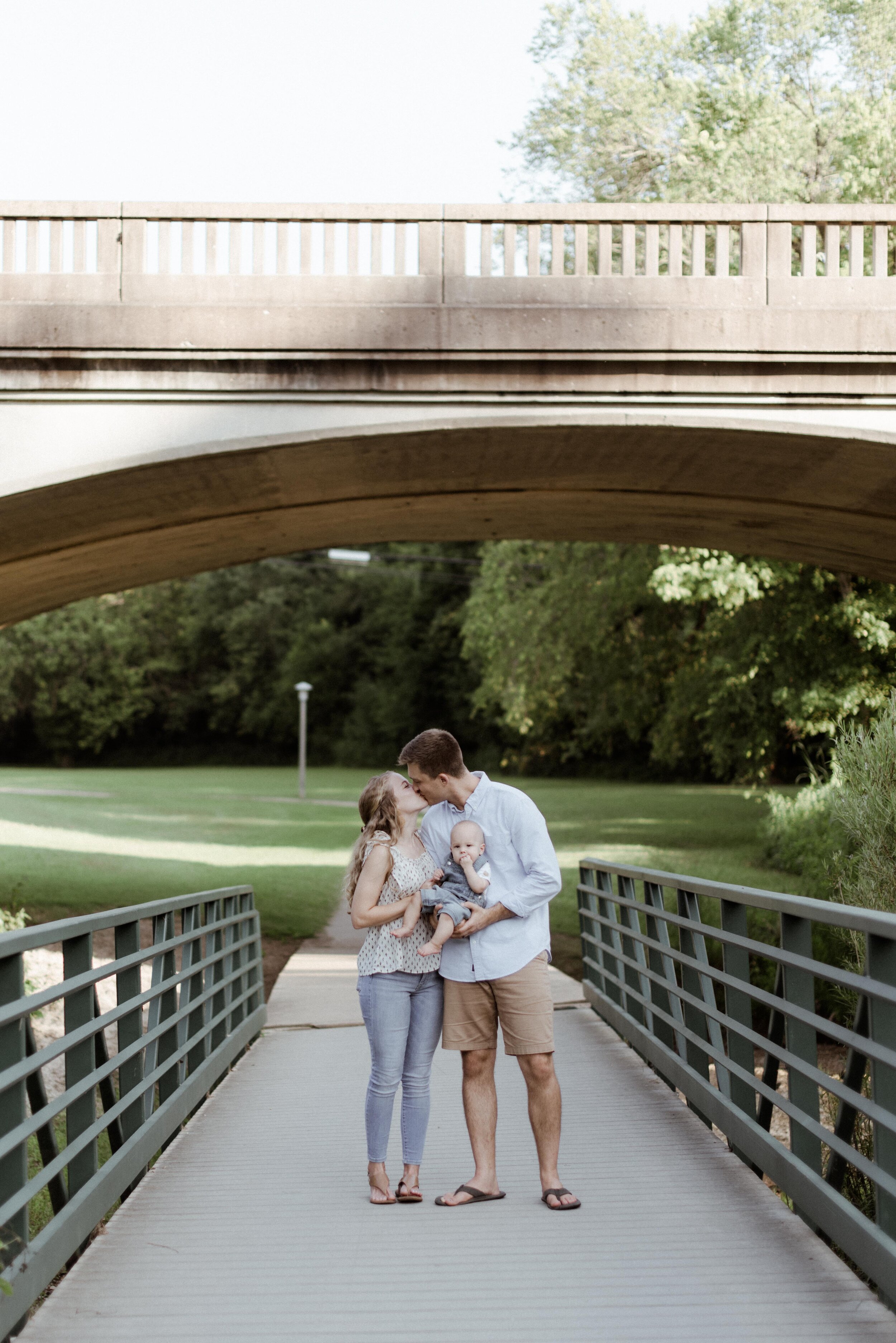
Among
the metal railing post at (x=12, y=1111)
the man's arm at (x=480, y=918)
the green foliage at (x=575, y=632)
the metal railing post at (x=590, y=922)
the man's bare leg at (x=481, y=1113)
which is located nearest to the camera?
the metal railing post at (x=12, y=1111)

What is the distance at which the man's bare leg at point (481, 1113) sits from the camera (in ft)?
14.4

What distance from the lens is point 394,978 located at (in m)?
4.46

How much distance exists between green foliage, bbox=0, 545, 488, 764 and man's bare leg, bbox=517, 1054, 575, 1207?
53970mm

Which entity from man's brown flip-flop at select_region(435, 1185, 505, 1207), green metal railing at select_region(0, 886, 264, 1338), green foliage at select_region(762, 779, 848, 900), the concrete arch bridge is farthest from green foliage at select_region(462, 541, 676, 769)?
man's brown flip-flop at select_region(435, 1185, 505, 1207)

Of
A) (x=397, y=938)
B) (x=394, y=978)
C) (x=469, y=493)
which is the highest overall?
(x=469, y=493)

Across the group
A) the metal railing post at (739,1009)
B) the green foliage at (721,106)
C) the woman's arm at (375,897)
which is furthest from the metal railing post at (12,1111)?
the green foliage at (721,106)

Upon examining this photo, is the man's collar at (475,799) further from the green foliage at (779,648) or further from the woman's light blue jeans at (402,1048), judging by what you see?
the green foliage at (779,648)

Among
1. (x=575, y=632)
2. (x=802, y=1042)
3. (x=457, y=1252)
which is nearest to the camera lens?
(x=457, y=1252)

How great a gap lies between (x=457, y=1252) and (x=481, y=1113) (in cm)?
54

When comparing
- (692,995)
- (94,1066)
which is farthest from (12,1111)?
(692,995)

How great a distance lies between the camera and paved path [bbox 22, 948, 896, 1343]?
3344 mm

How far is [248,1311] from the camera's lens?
3.48 m

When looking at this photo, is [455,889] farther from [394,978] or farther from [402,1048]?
[402,1048]

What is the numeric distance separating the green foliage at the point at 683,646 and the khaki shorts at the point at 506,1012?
8.49m
